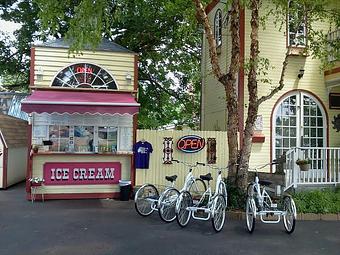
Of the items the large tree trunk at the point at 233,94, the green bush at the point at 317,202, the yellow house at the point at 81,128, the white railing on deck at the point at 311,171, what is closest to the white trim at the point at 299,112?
the white railing on deck at the point at 311,171

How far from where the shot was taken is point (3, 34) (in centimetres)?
1919

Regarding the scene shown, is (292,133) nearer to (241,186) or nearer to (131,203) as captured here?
(241,186)

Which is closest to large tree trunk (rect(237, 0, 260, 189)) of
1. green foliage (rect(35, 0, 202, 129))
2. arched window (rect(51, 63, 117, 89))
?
arched window (rect(51, 63, 117, 89))

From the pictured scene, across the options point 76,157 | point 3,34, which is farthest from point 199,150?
point 3,34

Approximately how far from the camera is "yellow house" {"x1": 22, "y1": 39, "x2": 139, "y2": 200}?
36.3 feet

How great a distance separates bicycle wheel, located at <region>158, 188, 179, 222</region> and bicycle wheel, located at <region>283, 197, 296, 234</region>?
7.29 feet

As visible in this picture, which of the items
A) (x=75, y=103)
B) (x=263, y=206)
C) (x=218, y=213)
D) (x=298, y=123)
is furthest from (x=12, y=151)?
(x=263, y=206)

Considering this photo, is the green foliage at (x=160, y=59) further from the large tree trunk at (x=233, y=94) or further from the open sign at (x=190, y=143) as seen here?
the large tree trunk at (x=233, y=94)

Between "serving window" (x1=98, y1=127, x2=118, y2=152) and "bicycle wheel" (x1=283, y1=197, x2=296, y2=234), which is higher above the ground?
"serving window" (x1=98, y1=127, x2=118, y2=152)

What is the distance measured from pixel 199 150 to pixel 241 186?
2.83 metres

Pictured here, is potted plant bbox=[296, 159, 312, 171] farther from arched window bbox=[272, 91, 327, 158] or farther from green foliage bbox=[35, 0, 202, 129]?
green foliage bbox=[35, 0, 202, 129]

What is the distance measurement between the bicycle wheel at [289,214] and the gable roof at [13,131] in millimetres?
10478

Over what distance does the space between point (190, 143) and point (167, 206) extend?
13.0 ft

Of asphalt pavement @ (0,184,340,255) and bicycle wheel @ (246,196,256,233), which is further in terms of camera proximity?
bicycle wheel @ (246,196,256,233)
